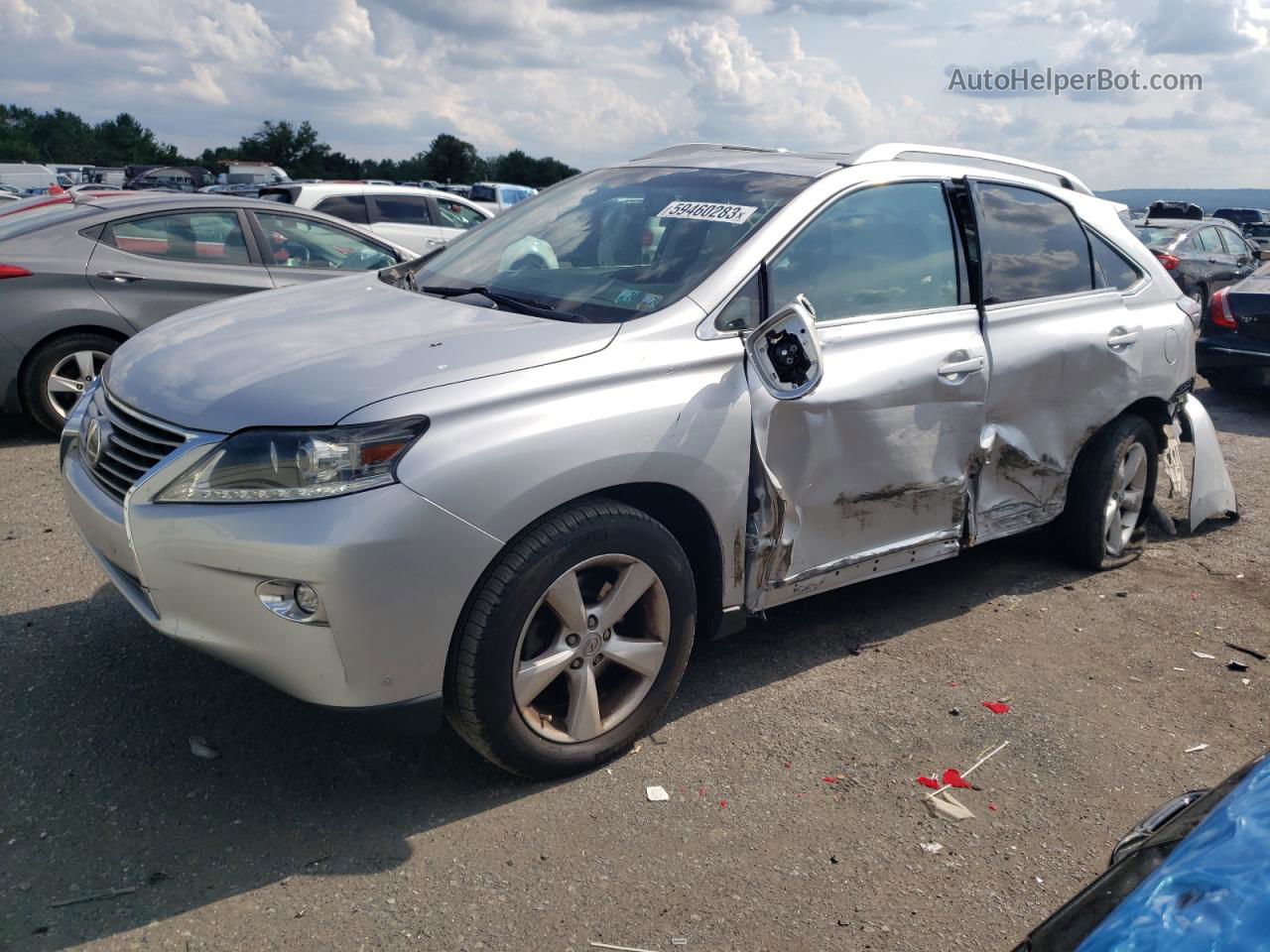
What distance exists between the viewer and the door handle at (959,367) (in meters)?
4.00

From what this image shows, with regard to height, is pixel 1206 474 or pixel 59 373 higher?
pixel 59 373

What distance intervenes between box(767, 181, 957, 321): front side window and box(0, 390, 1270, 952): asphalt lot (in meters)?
1.36

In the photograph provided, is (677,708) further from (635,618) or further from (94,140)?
(94,140)

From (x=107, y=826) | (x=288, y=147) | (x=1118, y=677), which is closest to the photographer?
(x=107, y=826)

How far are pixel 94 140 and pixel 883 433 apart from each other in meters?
102

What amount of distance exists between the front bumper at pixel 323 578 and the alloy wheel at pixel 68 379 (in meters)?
4.55

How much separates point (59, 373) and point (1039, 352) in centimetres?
579

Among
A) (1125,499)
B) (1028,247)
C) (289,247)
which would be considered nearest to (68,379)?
(289,247)

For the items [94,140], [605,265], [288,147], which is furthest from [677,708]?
[94,140]

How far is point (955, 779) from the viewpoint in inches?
135

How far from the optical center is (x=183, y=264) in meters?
7.43

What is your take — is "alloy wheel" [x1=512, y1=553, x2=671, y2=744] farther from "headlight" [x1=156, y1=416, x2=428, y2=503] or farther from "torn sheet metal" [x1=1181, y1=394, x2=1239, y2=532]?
"torn sheet metal" [x1=1181, y1=394, x2=1239, y2=532]

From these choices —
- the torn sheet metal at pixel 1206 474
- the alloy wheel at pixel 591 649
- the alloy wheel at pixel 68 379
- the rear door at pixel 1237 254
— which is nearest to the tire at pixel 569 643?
the alloy wheel at pixel 591 649

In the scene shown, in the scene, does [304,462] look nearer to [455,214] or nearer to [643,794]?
[643,794]
